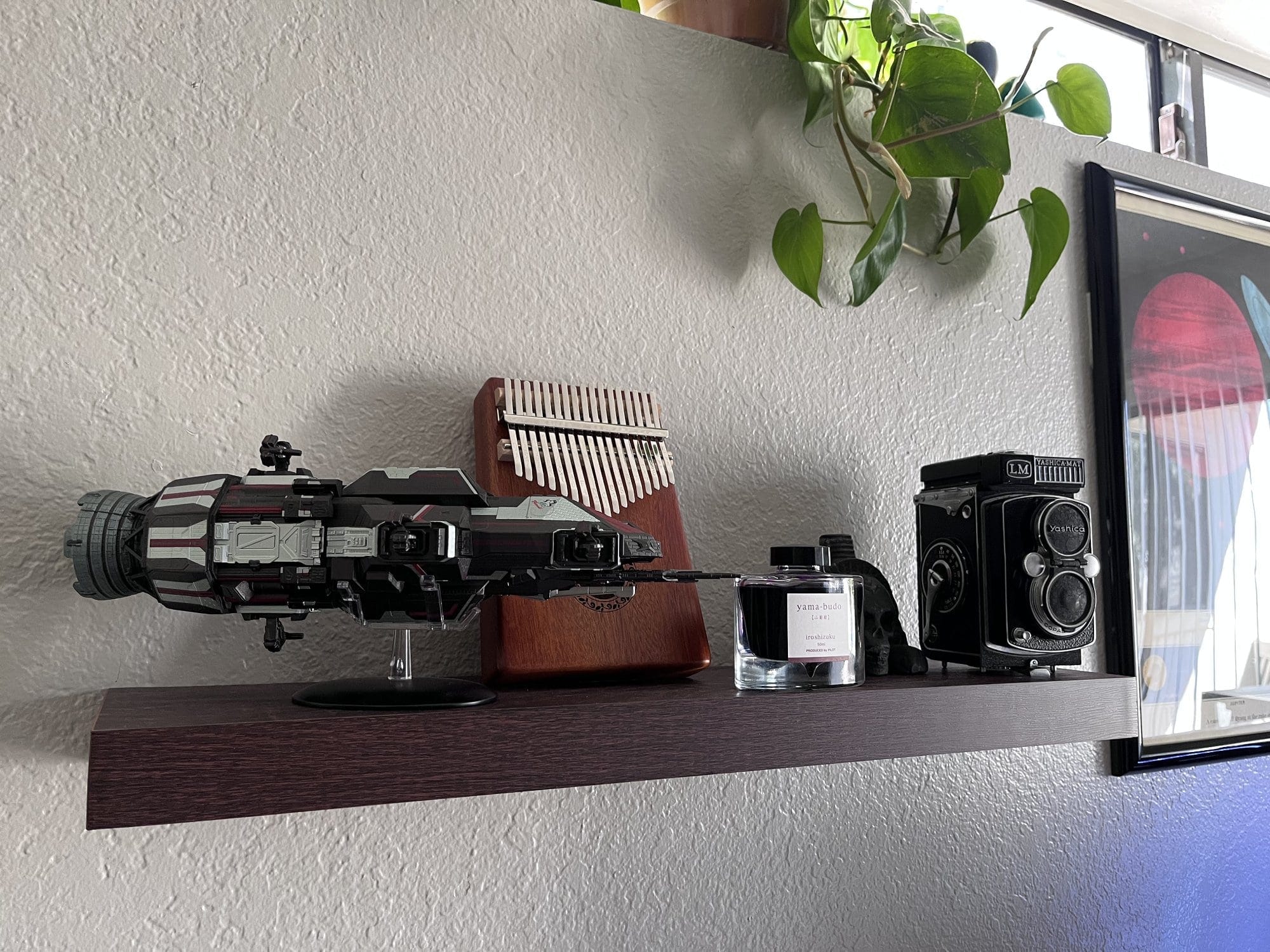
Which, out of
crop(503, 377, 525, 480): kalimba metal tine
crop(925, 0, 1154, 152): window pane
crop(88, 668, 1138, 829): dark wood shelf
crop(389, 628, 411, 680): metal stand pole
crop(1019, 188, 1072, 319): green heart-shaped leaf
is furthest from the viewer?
crop(925, 0, 1154, 152): window pane

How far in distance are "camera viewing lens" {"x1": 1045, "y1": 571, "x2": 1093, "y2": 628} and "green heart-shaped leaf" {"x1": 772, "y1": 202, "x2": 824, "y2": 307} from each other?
0.39 metres

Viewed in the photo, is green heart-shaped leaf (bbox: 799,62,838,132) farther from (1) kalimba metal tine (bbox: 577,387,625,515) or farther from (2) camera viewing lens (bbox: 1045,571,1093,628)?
(2) camera viewing lens (bbox: 1045,571,1093,628)

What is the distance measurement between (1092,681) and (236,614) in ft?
2.56

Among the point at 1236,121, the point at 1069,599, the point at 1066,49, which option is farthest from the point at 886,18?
the point at 1236,121

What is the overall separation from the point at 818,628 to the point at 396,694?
1.14ft

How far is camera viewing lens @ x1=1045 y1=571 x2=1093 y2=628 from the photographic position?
3.18 ft

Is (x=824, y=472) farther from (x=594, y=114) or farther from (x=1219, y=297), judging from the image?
(x=1219, y=297)

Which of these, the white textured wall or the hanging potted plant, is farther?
the hanging potted plant

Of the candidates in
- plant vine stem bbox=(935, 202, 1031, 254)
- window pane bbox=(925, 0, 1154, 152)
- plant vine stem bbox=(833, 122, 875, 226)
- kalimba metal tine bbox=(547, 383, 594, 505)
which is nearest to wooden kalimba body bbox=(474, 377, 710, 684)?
kalimba metal tine bbox=(547, 383, 594, 505)

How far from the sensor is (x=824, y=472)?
114 centimetres

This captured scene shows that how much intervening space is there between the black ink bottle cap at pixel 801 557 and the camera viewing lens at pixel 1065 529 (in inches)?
10.0

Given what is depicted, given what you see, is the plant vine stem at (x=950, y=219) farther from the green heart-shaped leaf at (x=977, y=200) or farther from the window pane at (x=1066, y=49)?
the window pane at (x=1066, y=49)

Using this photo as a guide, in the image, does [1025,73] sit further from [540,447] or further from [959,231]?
[540,447]

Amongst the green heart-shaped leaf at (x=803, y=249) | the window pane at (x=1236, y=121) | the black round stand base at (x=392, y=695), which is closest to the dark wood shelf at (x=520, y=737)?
the black round stand base at (x=392, y=695)
